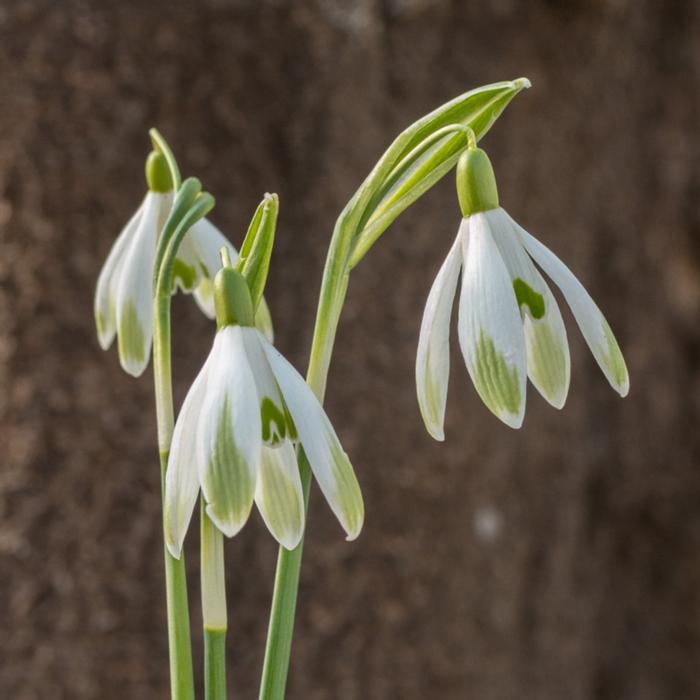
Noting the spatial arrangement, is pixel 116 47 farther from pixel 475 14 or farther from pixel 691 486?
pixel 691 486

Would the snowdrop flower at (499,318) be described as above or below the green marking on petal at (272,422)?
above

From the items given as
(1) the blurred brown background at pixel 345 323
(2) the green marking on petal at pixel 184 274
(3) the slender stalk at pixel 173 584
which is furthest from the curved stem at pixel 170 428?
(1) the blurred brown background at pixel 345 323

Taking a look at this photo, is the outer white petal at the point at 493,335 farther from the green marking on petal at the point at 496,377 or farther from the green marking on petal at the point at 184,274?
the green marking on petal at the point at 184,274

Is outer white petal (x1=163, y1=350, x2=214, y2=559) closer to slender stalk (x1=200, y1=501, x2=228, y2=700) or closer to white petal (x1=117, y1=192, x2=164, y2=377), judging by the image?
slender stalk (x1=200, y1=501, x2=228, y2=700)

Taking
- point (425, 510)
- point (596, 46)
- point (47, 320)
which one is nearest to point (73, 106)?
point (47, 320)

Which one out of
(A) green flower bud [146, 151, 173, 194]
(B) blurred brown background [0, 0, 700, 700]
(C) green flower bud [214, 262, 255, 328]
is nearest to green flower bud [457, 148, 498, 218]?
(C) green flower bud [214, 262, 255, 328]

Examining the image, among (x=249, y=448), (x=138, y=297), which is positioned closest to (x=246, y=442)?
(x=249, y=448)

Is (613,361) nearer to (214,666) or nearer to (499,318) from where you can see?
(499,318)
